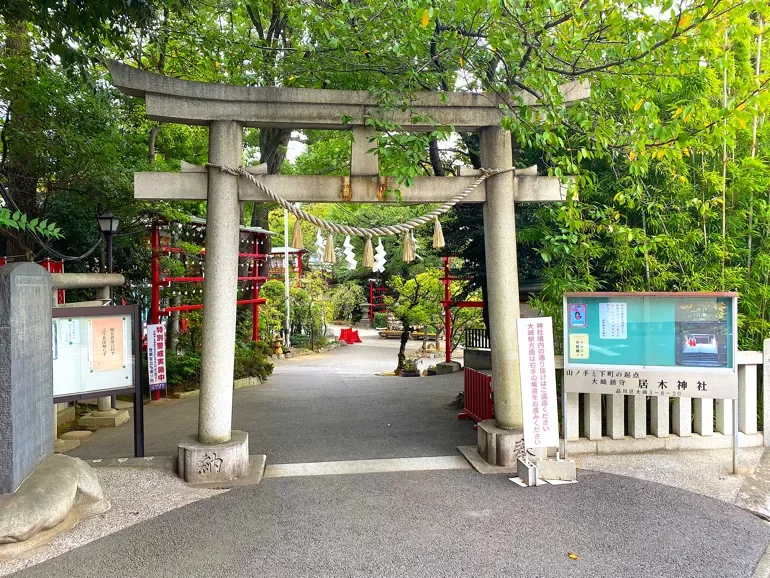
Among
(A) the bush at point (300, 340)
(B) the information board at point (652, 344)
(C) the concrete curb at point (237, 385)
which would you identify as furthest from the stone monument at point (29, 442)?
(A) the bush at point (300, 340)

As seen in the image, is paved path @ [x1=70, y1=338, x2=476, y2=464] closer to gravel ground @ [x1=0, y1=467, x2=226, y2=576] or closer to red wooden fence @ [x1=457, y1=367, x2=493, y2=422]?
red wooden fence @ [x1=457, y1=367, x2=493, y2=422]

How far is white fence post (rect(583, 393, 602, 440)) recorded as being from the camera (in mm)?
5652

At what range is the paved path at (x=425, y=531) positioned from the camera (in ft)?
11.3

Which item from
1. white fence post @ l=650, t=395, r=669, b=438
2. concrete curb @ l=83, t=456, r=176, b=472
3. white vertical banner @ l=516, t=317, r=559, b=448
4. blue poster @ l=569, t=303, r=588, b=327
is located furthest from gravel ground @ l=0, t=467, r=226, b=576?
white fence post @ l=650, t=395, r=669, b=438

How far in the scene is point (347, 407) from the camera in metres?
9.17

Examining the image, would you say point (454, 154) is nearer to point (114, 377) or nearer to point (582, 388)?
point (582, 388)

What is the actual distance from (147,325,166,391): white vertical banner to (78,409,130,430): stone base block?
0.82m

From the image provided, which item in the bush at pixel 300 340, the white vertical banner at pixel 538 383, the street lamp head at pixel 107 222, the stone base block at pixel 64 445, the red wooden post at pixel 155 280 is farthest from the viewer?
the bush at pixel 300 340

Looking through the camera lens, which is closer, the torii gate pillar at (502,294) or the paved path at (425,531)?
the paved path at (425,531)

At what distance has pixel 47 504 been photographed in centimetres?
387

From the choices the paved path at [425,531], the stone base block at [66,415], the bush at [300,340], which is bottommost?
the bush at [300,340]

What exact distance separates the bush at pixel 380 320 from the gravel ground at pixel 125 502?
2693cm

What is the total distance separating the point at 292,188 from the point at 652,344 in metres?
4.20

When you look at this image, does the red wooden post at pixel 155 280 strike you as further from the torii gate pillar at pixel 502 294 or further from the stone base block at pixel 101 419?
the torii gate pillar at pixel 502 294
